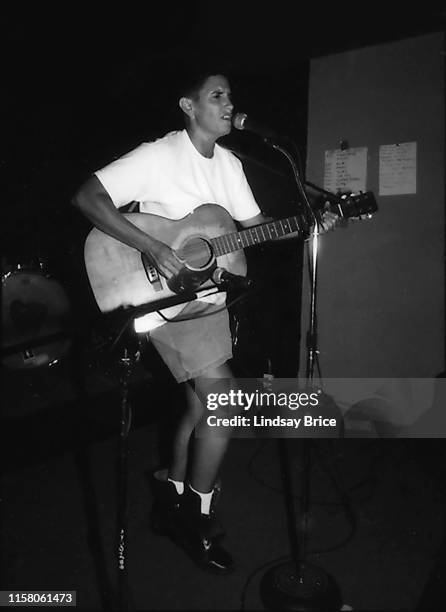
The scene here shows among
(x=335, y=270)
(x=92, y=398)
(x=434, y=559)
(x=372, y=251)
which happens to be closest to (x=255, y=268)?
(x=335, y=270)

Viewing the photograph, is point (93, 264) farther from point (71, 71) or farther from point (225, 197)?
point (71, 71)

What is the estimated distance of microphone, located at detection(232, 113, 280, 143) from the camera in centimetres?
196

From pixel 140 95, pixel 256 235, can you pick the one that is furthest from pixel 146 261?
pixel 140 95

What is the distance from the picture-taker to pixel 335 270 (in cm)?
387

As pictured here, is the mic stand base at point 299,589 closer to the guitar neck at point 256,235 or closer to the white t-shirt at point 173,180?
the white t-shirt at point 173,180

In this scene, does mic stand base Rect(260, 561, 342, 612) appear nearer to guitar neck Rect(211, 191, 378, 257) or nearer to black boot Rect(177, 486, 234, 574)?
black boot Rect(177, 486, 234, 574)

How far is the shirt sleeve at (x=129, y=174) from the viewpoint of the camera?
216 centimetres

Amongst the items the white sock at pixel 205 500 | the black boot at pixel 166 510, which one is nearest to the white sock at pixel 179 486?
the black boot at pixel 166 510

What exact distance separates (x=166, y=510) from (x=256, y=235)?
146 centimetres

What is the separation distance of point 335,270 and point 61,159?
227 centimetres

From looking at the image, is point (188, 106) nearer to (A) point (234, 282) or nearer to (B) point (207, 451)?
(A) point (234, 282)

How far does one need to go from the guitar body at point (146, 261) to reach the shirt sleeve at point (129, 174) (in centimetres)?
15

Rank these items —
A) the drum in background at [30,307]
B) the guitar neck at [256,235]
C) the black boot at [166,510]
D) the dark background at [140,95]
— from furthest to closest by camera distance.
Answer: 1. the drum in background at [30,307]
2. the dark background at [140,95]
3. the guitar neck at [256,235]
4. the black boot at [166,510]

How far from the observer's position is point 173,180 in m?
2.31
